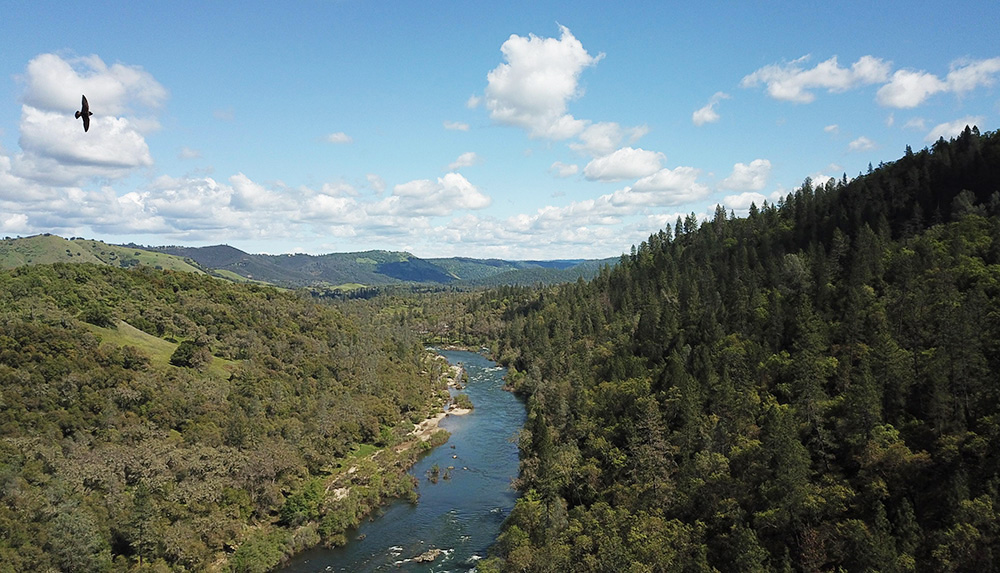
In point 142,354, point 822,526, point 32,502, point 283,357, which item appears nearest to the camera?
Answer: point 822,526

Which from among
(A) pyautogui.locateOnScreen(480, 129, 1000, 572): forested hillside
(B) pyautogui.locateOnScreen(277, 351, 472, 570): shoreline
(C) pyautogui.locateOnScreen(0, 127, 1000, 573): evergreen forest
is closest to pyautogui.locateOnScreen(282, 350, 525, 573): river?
(B) pyautogui.locateOnScreen(277, 351, 472, 570): shoreline

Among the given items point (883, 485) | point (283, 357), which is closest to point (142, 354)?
point (283, 357)

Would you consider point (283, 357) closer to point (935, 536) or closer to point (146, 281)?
point (146, 281)

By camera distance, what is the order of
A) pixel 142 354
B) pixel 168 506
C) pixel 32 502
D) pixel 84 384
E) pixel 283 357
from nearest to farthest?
1. pixel 32 502
2. pixel 168 506
3. pixel 84 384
4. pixel 142 354
5. pixel 283 357

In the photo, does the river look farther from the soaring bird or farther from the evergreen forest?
the soaring bird

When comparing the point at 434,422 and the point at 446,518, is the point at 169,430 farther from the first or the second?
the point at 434,422

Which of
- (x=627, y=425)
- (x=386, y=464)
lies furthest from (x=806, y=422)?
(x=386, y=464)
